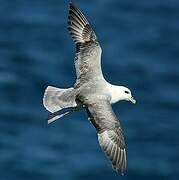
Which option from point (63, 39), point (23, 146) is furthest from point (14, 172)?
point (63, 39)

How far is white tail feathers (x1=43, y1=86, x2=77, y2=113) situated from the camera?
42.3ft

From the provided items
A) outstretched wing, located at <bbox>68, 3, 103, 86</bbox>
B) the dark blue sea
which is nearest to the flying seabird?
outstretched wing, located at <bbox>68, 3, 103, 86</bbox>

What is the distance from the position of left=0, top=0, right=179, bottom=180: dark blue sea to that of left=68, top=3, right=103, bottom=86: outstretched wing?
7935mm

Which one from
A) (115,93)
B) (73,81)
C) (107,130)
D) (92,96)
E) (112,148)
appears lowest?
(112,148)

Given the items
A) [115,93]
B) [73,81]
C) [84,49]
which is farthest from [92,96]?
[73,81]

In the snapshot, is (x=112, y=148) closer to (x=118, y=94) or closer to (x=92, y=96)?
(x=92, y=96)

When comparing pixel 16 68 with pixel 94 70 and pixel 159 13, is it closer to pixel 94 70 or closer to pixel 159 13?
pixel 159 13

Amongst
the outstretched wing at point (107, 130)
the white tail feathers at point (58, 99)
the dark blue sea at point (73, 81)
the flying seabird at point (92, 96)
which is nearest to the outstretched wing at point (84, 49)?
the flying seabird at point (92, 96)

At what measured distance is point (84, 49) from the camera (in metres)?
13.9

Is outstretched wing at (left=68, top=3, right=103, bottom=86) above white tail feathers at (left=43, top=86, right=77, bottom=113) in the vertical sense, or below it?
above

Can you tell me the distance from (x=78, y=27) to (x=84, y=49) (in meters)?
0.47

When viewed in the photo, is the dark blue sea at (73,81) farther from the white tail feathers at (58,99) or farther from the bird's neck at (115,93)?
the bird's neck at (115,93)

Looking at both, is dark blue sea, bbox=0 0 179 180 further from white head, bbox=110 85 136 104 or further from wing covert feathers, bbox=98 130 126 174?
wing covert feathers, bbox=98 130 126 174

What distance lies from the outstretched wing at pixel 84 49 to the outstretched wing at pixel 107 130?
2.83 ft
